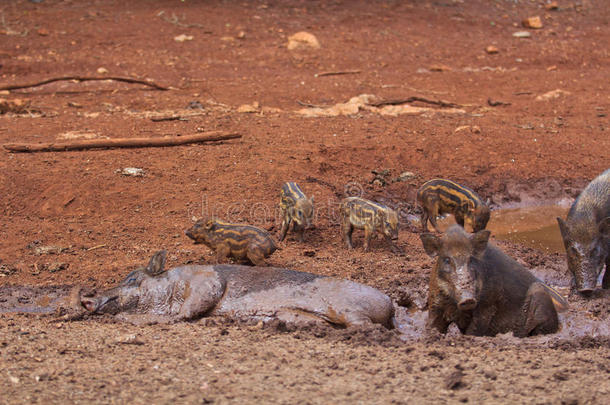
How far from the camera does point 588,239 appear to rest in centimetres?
665

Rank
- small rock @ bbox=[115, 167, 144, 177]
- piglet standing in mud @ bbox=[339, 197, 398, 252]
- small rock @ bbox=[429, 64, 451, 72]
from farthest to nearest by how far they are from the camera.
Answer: small rock @ bbox=[429, 64, 451, 72]
small rock @ bbox=[115, 167, 144, 177]
piglet standing in mud @ bbox=[339, 197, 398, 252]

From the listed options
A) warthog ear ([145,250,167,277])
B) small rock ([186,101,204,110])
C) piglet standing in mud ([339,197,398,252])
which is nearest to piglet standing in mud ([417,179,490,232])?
piglet standing in mud ([339,197,398,252])

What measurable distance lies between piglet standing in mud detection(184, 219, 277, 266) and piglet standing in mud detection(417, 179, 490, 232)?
2422mm

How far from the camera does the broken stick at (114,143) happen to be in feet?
33.1

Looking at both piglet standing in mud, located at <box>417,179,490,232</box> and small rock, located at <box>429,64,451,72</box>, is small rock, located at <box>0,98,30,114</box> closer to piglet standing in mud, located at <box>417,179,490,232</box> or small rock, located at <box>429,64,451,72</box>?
piglet standing in mud, located at <box>417,179,490,232</box>

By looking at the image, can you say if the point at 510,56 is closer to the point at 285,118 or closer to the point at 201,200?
the point at 285,118

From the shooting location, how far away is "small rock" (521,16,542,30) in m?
20.5

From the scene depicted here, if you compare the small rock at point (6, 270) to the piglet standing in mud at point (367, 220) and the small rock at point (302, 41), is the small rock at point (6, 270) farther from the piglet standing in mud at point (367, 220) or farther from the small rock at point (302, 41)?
the small rock at point (302, 41)

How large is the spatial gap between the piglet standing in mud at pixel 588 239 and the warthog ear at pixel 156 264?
3673 millimetres

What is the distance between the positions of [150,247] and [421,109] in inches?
274

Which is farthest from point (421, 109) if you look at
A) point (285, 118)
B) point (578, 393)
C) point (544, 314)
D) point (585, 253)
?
point (578, 393)

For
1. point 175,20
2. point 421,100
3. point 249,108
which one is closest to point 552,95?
point 421,100

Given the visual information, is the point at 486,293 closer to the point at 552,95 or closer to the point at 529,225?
the point at 529,225

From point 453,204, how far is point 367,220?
1.22 m
